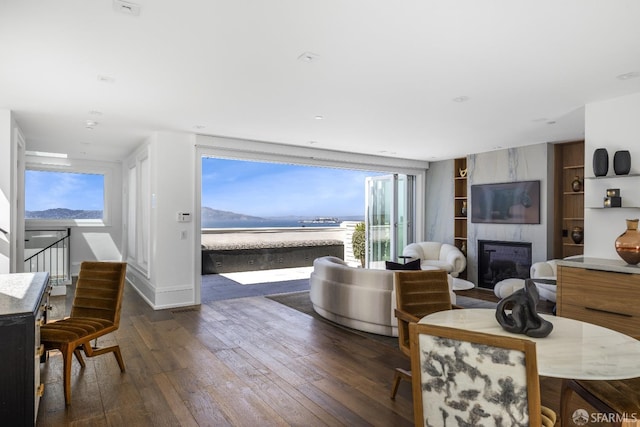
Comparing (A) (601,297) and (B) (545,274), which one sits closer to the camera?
(A) (601,297)

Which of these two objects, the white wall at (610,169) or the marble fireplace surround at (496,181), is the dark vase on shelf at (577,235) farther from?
the white wall at (610,169)

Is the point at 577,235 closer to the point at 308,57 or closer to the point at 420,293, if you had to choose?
the point at 420,293

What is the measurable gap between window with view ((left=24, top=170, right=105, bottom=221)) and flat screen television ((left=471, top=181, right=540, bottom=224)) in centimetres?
770

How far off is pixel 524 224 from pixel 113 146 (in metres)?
7.11

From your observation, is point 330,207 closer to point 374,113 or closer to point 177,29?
point 374,113

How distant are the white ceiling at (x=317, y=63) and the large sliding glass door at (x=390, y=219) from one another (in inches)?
132

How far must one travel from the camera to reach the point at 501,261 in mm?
6746

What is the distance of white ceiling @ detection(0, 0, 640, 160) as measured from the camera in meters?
2.15

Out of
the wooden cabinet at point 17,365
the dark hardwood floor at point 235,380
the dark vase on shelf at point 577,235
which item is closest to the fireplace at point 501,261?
the dark vase on shelf at point 577,235

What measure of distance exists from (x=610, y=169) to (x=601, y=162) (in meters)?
0.15

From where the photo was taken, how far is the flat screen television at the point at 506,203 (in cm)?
627

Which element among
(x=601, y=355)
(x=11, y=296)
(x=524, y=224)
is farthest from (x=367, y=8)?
(x=524, y=224)

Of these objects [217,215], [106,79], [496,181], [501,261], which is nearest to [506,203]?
[496,181]

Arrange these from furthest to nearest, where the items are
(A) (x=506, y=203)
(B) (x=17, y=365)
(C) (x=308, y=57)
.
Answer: (A) (x=506, y=203) → (C) (x=308, y=57) → (B) (x=17, y=365)
